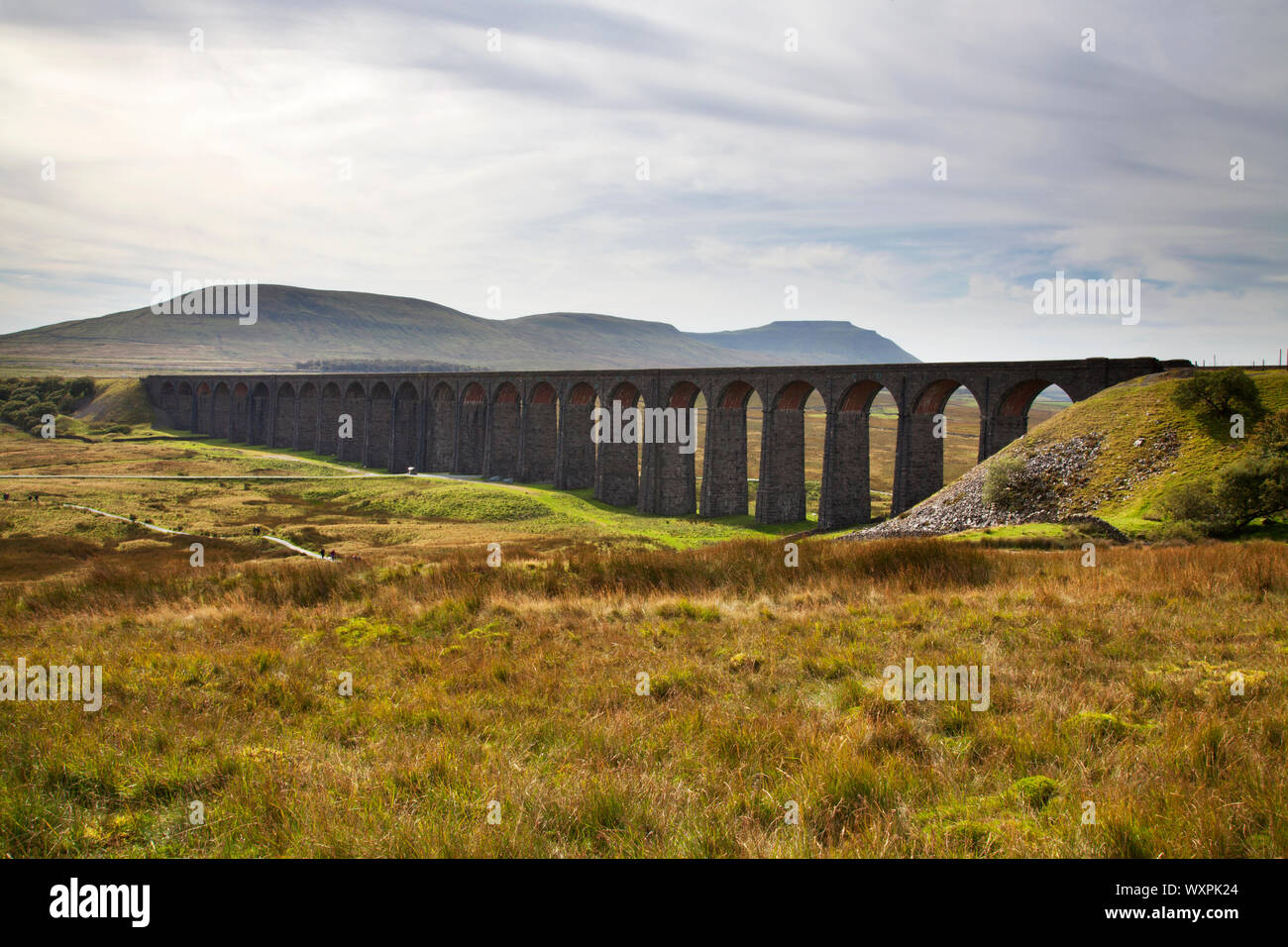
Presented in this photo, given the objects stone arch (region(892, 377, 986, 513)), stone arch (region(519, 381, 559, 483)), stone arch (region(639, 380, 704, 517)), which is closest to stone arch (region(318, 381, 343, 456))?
stone arch (region(519, 381, 559, 483))

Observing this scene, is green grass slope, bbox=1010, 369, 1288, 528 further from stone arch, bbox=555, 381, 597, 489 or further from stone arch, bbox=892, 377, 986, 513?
stone arch, bbox=555, 381, 597, 489

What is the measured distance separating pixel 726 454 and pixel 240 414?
8329 cm

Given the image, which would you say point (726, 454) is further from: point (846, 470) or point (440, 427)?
point (440, 427)

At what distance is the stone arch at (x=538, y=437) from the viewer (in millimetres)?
70500

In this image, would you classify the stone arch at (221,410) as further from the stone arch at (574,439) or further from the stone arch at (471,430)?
the stone arch at (574,439)

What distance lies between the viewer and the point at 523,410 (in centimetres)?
7069

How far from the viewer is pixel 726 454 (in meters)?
53.8

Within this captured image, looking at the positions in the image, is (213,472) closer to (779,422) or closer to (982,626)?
(779,422)

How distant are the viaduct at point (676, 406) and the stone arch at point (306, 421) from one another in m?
0.17

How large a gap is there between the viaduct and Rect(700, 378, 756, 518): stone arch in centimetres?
9

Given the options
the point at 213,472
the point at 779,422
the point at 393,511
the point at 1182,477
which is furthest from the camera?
the point at 213,472

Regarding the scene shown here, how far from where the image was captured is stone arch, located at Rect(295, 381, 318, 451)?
98.6 m

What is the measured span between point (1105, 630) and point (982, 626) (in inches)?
54.0
